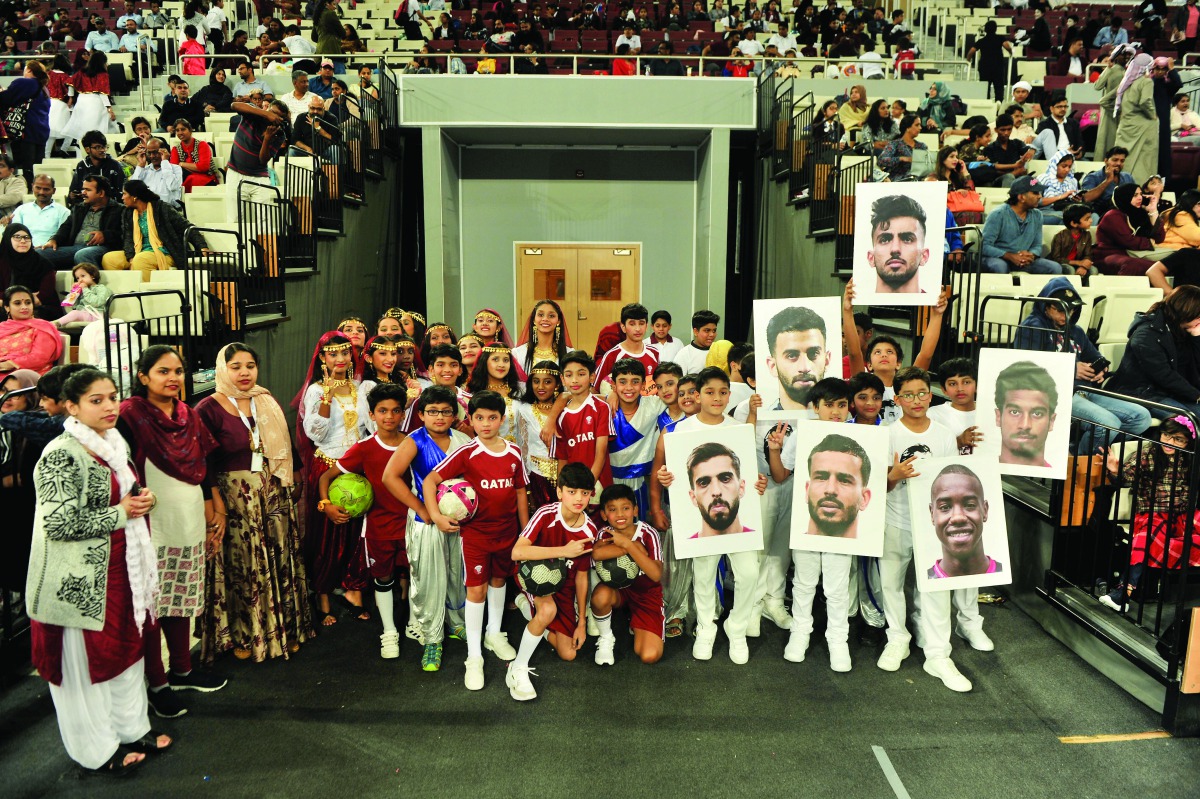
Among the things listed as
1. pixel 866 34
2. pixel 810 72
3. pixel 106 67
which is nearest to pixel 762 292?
pixel 810 72

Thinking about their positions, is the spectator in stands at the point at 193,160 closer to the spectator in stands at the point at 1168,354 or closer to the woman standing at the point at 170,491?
the woman standing at the point at 170,491

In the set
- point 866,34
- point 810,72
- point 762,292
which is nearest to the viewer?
point 762,292

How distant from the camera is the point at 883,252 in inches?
217

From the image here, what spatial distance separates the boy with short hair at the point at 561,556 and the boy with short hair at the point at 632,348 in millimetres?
1779

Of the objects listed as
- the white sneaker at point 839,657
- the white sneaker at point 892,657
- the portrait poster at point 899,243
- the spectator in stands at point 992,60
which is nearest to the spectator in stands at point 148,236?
the portrait poster at point 899,243

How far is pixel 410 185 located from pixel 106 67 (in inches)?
210

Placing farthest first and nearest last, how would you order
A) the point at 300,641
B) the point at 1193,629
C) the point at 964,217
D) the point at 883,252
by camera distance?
the point at 964,217 → the point at 883,252 → the point at 300,641 → the point at 1193,629

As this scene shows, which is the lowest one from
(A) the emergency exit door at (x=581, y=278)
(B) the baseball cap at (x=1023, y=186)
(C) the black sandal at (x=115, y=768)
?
(C) the black sandal at (x=115, y=768)

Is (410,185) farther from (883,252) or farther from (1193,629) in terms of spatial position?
(1193,629)

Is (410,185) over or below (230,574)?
over

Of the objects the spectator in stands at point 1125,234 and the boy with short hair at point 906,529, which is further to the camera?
the spectator in stands at point 1125,234

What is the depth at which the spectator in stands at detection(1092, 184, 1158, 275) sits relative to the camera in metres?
8.29

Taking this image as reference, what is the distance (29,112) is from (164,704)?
10.2 metres

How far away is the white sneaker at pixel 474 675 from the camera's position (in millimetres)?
4371
